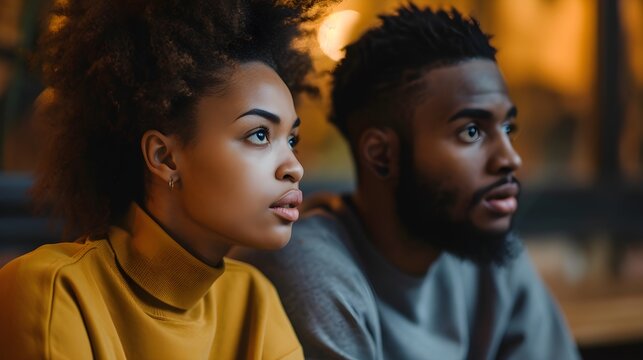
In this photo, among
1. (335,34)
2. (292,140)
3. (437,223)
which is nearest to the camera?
(292,140)

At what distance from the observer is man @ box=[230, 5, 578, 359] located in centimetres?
111

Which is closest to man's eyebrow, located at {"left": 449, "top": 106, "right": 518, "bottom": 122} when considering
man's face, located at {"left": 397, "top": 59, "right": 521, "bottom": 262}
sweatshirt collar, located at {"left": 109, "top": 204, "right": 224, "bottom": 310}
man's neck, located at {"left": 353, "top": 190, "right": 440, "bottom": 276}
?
man's face, located at {"left": 397, "top": 59, "right": 521, "bottom": 262}

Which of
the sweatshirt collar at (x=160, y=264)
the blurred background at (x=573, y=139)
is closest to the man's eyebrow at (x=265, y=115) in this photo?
the sweatshirt collar at (x=160, y=264)

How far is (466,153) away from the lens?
3.67 ft

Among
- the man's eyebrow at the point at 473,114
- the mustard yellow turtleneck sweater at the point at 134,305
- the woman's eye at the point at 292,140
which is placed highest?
the man's eyebrow at the point at 473,114

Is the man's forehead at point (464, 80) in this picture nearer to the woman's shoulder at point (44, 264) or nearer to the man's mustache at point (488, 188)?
the man's mustache at point (488, 188)

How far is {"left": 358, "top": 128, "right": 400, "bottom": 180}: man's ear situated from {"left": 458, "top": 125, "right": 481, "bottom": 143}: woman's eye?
0.32ft

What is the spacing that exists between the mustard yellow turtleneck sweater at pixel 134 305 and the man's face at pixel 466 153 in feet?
1.00

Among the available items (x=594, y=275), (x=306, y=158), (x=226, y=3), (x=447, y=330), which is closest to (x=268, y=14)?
(x=226, y=3)

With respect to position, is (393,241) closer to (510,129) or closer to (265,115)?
(510,129)

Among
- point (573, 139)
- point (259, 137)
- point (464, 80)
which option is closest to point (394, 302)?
point (464, 80)

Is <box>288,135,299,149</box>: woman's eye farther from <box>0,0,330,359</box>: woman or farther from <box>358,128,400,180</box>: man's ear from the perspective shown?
<box>358,128,400,180</box>: man's ear

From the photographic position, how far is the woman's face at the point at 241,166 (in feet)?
2.77

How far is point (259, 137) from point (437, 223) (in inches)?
15.6
